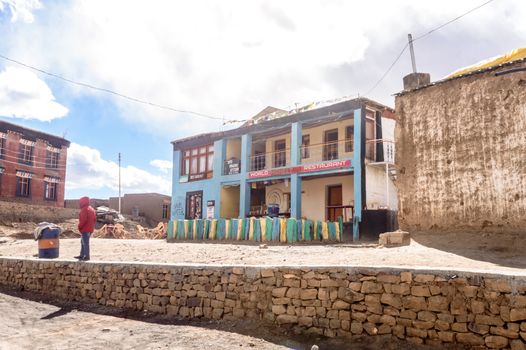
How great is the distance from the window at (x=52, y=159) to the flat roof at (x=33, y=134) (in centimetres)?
76

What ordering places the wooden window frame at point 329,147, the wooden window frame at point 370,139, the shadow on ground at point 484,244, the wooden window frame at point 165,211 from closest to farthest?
the shadow on ground at point 484,244 < the wooden window frame at point 370,139 < the wooden window frame at point 329,147 < the wooden window frame at point 165,211

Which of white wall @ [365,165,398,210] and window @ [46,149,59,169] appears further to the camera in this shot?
window @ [46,149,59,169]

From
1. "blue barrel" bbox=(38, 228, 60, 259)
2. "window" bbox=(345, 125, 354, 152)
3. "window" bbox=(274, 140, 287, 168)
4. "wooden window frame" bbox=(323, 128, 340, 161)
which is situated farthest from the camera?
"window" bbox=(274, 140, 287, 168)

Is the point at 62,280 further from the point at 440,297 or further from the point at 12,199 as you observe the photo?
the point at 12,199

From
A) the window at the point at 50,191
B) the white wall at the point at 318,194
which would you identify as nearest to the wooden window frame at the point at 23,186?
the window at the point at 50,191

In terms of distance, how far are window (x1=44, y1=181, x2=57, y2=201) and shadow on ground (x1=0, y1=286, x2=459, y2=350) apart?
27690 mm

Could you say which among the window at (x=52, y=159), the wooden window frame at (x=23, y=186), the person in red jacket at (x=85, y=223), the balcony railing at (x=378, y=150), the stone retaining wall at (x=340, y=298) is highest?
the window at (x=52, y=159)

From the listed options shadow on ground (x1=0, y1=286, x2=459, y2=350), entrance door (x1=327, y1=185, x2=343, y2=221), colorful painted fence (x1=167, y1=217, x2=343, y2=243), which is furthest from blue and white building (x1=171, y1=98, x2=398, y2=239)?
shadow on ground (x1=0, y1=286, x2=459, y2=350)

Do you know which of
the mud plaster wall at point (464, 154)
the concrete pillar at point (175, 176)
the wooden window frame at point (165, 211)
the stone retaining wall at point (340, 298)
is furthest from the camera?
the wooden window frame at point (165, 211)

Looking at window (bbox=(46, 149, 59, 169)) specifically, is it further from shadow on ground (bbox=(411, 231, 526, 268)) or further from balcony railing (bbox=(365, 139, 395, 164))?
shadow on ground (bbox=(411, 231, 526, 268))

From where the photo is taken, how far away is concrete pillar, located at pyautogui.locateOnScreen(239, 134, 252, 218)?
2212 centimetres

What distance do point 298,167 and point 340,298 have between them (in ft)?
46.1

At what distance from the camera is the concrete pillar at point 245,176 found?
72.6 feet

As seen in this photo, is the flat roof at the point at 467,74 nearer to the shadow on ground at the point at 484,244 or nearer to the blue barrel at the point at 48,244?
the shadow on ground at the point at 484,244
